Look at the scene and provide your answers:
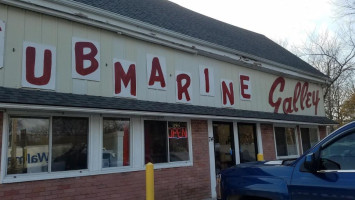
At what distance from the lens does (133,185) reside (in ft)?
24.1

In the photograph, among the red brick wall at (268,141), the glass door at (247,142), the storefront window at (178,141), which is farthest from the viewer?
the red brick wall at (268,141)

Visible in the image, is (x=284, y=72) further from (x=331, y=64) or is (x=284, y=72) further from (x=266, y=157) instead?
(x=331, y=64)

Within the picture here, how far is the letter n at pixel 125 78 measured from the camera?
294 inches

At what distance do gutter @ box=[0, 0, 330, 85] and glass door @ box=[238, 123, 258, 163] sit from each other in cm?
231

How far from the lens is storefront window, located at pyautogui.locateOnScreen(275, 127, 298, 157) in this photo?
39.8 ft

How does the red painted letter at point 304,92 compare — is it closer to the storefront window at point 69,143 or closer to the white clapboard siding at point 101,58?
the white clapboard siding at point 101,58

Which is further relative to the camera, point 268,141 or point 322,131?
point 322,131

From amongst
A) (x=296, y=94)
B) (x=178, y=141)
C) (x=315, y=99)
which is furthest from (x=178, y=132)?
(x=315, y=99)

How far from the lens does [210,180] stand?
9.20m

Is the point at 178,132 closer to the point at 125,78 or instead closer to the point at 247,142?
the point at 125,78

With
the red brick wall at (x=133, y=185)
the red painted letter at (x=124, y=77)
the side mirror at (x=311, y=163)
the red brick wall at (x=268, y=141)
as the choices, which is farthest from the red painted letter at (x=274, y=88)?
the side mirror at (x=311, y=163)

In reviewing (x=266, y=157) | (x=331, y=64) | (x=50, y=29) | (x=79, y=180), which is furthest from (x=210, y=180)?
(x=331, y=64)

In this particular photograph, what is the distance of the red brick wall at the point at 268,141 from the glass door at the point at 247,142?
1.36 ft

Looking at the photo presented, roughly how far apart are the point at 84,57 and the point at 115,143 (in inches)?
85.3
